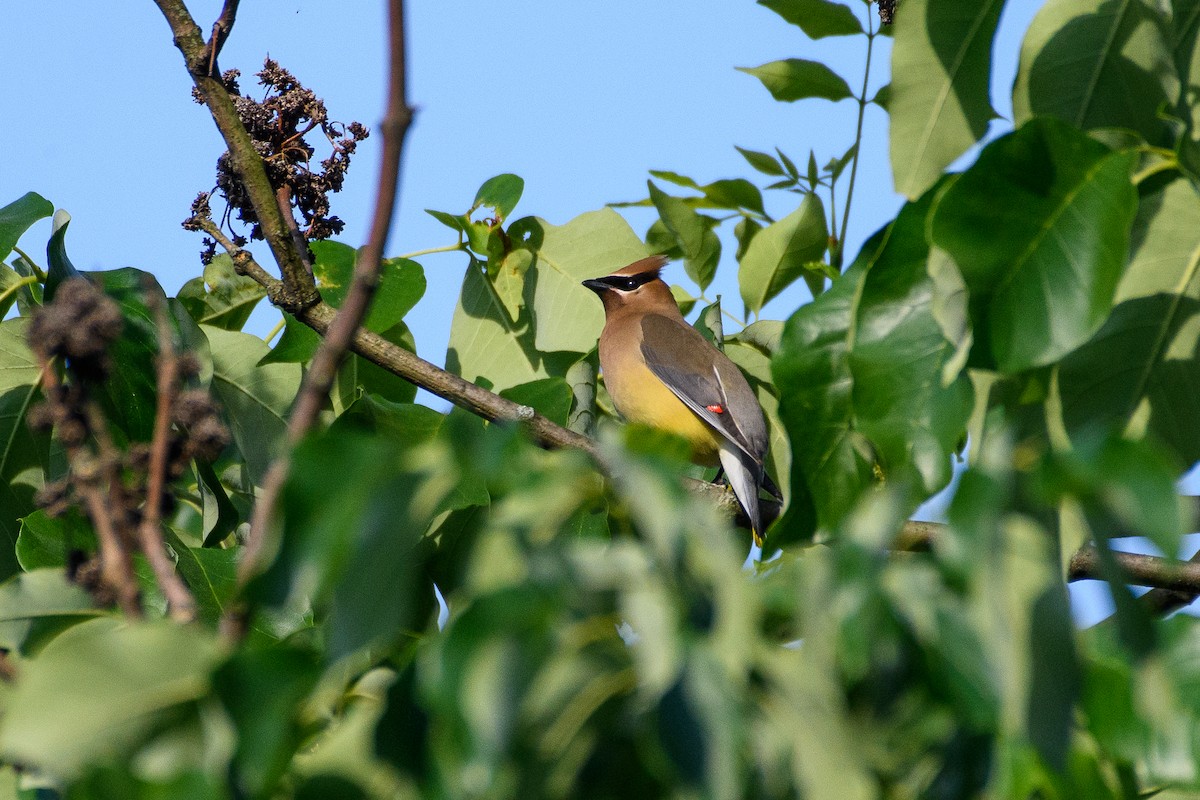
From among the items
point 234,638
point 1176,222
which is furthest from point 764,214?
point 234,638

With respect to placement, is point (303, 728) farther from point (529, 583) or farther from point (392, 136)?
point (392, 136)

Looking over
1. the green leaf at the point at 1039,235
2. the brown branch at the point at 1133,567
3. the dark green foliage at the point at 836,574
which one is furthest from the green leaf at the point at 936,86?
the brown branch at the point at 1133,567

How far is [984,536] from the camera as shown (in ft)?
3.46

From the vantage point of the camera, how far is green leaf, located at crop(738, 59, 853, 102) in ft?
12.0

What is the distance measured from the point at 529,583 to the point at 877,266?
1.14m

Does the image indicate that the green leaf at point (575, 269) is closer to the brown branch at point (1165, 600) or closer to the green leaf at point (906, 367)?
the brown branch at point (1165, 600)

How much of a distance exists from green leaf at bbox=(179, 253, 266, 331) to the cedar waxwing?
179 centimetres

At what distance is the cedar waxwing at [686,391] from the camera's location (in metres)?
5.32

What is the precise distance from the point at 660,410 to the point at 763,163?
2.01 meters

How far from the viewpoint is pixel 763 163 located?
13.0 ft

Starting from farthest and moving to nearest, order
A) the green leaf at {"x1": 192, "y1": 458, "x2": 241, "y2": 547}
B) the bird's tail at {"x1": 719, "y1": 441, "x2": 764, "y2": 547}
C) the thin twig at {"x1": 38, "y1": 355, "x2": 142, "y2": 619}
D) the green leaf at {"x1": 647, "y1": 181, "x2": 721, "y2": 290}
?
the bird's tail at {"x1": 719, "y1": 441, "x2": 764, "y2": 547}
the green leaf at {"x1": 647, "y1": 181, "x2": 721, "y2": 290}
the green leaf at {"x1": 192, "y1": 458, "x2": 241, "y2": 547}
the thin twig at {"x1": 38, "y1": 355, "x2": 142, "y2": 619}

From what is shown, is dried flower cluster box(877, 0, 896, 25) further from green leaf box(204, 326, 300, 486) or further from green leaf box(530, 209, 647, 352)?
green leaf box(204, 326, 300, 486)

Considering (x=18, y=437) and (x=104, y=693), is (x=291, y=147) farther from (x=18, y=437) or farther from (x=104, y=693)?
(x=104, y=693)

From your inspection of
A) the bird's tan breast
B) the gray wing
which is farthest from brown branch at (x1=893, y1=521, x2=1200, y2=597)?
the bird's tan breast
